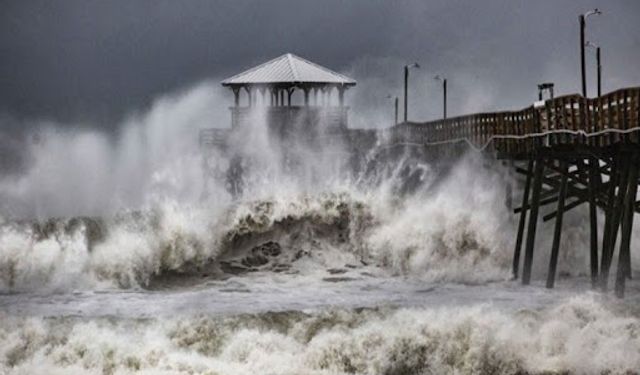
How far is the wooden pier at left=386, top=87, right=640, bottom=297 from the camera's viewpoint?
62.3 ft

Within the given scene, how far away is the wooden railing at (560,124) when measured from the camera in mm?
18656

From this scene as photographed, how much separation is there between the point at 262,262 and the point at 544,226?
25.2 ft

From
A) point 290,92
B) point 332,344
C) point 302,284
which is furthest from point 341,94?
point 332,344

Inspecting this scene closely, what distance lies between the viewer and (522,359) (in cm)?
1513

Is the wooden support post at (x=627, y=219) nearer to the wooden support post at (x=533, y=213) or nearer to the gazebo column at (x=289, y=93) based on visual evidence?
the wooden support post at (x=533, y=213)

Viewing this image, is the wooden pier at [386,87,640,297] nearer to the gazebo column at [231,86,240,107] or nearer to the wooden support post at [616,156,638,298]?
the wooden support post at [616,156,638,298]

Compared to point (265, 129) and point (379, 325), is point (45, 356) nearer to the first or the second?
point (379, 325)

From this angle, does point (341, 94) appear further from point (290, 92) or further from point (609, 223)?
point (609, 223)

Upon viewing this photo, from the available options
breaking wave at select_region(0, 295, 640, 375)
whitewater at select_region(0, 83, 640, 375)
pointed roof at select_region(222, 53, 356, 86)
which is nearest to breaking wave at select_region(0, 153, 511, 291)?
whitewater at select_region(0, 83, 640, 375)

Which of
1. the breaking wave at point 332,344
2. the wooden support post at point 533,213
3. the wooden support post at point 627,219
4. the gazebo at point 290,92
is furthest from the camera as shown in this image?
the gazebo at point 290,92

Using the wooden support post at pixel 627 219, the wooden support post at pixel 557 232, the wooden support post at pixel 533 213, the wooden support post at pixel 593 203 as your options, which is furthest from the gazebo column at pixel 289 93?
the wooden support post at pixel 627 219

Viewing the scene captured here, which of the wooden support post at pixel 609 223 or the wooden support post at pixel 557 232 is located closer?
the wooden support post at pixel 609 223

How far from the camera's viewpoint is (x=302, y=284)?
76.9 feet

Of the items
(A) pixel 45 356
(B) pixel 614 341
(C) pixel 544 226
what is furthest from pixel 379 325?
(C) pixel 544 226
